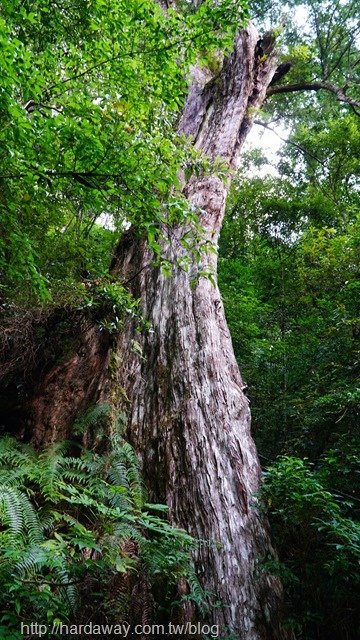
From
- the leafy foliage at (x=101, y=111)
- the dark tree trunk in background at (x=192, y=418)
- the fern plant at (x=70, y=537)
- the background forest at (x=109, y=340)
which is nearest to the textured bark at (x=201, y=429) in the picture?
the dark tree trunk in background at (x=192, y=418)

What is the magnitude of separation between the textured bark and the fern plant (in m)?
0.36

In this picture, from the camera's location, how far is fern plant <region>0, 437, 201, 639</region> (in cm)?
205

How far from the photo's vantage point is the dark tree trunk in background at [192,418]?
3.04m

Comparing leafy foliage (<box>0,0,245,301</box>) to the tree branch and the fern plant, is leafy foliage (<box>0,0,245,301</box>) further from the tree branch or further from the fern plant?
the tree branch

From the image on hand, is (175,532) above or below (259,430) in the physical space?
below

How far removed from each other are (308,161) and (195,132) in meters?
6.24

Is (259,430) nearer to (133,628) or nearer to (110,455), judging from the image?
(110,455)

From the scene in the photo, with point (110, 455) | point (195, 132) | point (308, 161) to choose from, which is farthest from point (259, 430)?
point (308, 161)

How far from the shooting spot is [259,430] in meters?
6.00

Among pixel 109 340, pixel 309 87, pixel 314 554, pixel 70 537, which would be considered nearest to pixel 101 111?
pixel 109 340

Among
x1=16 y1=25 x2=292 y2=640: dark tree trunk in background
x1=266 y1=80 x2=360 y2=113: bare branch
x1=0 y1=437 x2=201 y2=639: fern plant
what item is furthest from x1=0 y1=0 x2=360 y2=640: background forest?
x1=266 y1=80 x2=360 y2=113: bare branch

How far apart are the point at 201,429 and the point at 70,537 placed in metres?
1.53

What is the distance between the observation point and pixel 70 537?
262 cm

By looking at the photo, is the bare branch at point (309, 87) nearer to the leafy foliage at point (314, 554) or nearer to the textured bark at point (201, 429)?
the textured bark at point (201, 429)
